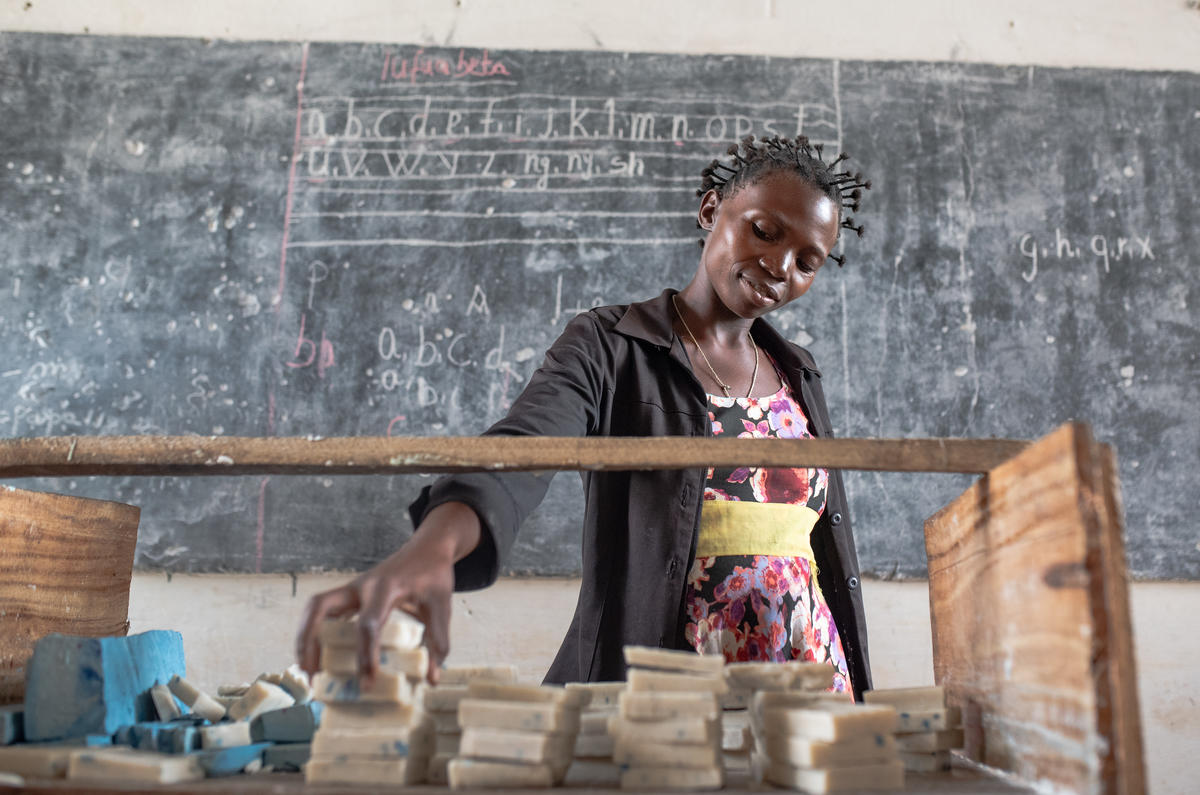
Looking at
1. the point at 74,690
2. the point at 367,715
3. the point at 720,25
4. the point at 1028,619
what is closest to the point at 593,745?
the point at 367,715

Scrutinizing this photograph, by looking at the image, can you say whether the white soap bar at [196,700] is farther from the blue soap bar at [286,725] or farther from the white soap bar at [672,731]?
the white soap bar at [672,731]

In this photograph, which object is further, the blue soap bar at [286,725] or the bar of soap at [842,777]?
the blue soap bar at [286,725]

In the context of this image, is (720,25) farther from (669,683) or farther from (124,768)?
(124,768)

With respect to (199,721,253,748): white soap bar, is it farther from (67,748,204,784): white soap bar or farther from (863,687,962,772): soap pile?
(863,687,962,772): soap pile

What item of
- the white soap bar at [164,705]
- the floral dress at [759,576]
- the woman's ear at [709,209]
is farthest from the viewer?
the woman's ear at [709,209]

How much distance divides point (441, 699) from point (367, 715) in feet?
0.33

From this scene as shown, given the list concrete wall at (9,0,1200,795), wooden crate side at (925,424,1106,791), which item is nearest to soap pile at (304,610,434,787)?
wooden crate side at (925,424,1106,791)

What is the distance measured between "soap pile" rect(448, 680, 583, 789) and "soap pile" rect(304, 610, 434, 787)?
0.05 metres

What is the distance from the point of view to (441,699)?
0.87m

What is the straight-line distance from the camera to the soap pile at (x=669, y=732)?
0.79 m

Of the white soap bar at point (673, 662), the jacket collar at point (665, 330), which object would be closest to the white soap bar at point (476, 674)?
the white soap bar at point (673, 662)

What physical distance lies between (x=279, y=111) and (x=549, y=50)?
0.92m

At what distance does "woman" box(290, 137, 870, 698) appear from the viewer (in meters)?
1.45

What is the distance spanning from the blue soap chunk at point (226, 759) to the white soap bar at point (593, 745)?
0.33 meters
